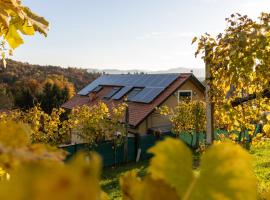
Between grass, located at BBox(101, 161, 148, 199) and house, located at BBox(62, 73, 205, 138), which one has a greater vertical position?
house, located at BBox(62, 73, 205, 138)

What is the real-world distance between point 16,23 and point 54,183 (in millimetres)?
1146

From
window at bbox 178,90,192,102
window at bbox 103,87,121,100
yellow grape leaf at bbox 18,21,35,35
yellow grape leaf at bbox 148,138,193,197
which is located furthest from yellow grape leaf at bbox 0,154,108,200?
window at bbox 103,87,121,100

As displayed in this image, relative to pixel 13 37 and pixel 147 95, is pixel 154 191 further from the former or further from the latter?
pixel 147 95

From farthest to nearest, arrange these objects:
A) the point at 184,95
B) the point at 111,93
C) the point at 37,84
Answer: the point at 37,84 → the point at 111,93 → the point at 184,95

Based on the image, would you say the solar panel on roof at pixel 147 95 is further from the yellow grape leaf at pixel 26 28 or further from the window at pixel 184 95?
the yellow grape leaf at pixel 26 28

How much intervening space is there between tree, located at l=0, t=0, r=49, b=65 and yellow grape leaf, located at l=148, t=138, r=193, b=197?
0.90 meters

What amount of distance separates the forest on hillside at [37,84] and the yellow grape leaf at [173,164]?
1571 centimetres

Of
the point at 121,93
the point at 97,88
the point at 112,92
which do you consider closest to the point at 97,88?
the point at 97,88

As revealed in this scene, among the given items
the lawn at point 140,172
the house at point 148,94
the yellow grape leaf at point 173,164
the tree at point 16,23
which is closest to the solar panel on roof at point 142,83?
the house at point 148,94

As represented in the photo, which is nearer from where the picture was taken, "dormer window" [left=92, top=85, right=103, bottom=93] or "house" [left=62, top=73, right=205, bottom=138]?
"house" [left=62, top=73, right=205, bottom=138]

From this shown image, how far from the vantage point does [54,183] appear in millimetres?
148

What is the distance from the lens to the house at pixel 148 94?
16.9 meters

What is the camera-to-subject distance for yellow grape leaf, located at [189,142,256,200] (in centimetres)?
24

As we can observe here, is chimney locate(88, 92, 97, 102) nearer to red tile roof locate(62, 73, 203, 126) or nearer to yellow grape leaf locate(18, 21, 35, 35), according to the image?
red tile roof locate(62, 73, 203, 126)
